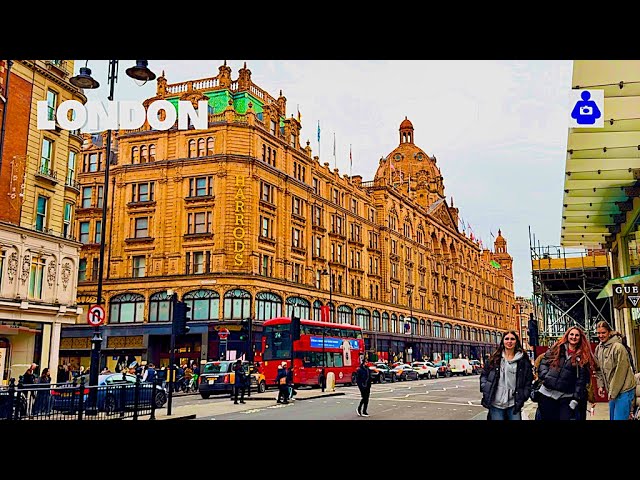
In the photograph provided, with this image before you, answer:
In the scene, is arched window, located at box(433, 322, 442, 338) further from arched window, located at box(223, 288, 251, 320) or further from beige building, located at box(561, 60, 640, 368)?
beige building, located at box(561, 60, 640, 368)

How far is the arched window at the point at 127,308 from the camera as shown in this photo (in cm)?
4906

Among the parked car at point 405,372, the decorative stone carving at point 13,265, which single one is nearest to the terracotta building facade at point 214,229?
the parked car at point 405,372

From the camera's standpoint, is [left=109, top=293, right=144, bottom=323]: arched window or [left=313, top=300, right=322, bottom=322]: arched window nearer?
[left=109, top=293, right=144, bottom=323]: arched window

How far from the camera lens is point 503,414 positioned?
884 cm

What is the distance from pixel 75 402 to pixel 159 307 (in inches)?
1268

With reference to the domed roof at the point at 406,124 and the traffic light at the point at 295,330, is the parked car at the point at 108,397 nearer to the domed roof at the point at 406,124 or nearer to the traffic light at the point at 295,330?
the traffic light at the point at 295,330

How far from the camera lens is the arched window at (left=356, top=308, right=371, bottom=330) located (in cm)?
6386

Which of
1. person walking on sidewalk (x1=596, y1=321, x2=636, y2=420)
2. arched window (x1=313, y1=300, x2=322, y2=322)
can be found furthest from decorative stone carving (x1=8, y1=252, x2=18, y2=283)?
arched window (x1=313, y1=300, x2=322, y2=322)

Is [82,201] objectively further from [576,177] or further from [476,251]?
[476,251]

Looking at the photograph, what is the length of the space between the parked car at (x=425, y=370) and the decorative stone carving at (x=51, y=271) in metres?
31.4

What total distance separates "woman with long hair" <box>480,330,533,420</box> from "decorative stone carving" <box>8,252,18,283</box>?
26.6m

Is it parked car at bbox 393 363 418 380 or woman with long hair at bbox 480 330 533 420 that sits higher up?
woman with long hair at bbox 480 330 533 420

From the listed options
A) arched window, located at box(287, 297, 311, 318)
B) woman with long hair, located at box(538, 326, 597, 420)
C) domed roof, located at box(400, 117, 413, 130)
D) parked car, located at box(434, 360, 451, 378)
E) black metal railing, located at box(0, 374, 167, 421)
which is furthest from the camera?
domed roof, located at box(400, 117, 413, 130)
